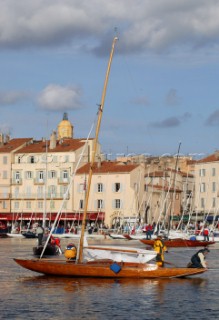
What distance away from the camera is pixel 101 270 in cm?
4209

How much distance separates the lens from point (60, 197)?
14525 cm

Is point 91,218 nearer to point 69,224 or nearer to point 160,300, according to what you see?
point 69,224

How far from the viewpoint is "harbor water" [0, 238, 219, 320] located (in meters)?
31.4

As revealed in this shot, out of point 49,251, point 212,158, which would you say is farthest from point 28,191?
point 49,251

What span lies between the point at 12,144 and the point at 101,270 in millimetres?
115790

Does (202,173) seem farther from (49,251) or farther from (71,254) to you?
(71,254)

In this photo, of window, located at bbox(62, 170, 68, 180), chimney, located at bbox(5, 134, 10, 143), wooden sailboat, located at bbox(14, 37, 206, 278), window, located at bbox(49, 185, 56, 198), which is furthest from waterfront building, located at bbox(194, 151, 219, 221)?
wooden sailboat, located at bbox(14, 37, 206, 278)

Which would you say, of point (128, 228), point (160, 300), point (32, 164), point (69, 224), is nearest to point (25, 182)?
point (32, 164)

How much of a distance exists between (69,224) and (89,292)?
10276cm

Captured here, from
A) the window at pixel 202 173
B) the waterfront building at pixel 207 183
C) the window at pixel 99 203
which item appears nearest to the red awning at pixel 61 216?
the window at pixel 99 203

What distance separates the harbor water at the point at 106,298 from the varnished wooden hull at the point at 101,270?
35 cm

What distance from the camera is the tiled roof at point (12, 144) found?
5994 inches

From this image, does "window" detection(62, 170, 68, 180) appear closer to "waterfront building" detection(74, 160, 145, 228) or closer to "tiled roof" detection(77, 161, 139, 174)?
"waterfront building" detection(74, 160, 145, 228)

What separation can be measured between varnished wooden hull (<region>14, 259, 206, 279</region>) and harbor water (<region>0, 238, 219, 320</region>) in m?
0.35
